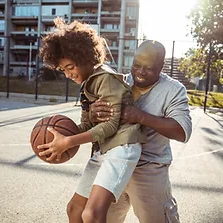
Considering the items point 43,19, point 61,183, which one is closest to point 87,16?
point 43,19

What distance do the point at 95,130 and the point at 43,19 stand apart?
1528 inches

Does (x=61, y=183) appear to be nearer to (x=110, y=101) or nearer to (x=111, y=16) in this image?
(x=110, y=101)

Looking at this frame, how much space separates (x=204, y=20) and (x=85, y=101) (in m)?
20.6

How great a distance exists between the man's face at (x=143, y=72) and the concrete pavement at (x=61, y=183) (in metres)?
1.36

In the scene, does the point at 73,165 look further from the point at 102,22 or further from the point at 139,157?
the point at 102,22

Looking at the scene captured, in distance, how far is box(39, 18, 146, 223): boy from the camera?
149cm

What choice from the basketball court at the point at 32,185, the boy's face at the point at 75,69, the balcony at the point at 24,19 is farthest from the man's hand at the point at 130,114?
the balcony at the point at 24,19

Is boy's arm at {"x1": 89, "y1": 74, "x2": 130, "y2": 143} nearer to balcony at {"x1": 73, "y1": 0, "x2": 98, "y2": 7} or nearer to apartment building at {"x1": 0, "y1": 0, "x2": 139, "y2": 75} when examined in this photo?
apartment building at {"x1": 0, "y1": 0, "x2": 139, "y2": 75}

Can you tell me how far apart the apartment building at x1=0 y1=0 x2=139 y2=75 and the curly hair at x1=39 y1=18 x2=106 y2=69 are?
33.0m

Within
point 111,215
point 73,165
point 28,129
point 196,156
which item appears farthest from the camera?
point 28,129

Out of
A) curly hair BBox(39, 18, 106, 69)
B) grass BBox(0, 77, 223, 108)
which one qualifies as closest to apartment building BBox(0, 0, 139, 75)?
grass BBox(0, 77, 223, 108)

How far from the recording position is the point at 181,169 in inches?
163

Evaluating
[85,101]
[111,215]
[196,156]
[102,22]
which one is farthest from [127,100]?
[102,22]

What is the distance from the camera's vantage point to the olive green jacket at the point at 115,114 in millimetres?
1565
